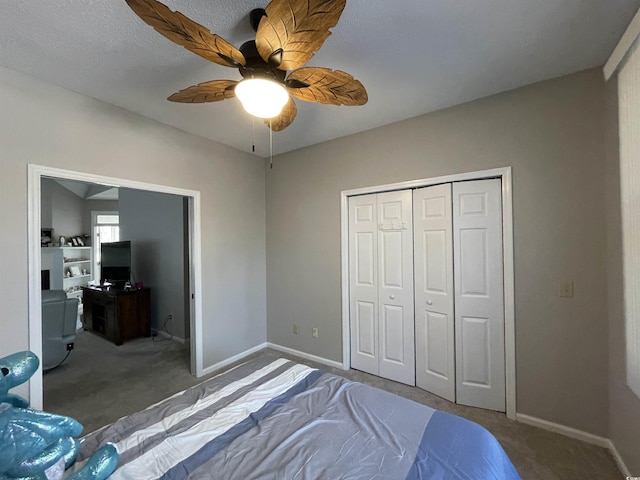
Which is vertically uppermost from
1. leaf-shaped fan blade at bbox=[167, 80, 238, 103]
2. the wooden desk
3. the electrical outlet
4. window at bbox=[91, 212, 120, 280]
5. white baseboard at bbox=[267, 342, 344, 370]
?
leaf-shaped fan blade at bbox=[167, 80, 238, 103]

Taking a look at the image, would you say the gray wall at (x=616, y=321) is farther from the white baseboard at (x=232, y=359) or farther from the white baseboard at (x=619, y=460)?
the white baseboard at (x=232, y=359)

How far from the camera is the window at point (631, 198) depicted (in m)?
1.33

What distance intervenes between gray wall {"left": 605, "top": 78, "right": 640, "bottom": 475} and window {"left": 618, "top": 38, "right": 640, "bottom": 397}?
0.41 ft

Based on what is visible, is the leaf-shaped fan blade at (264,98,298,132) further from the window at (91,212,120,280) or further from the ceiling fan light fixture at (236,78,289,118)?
the window at (91,212,120,280)

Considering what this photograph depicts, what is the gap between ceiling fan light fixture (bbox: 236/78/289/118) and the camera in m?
1.25

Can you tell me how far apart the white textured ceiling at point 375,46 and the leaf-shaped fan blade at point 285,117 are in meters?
0.36

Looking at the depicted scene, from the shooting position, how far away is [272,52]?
3.94 feet

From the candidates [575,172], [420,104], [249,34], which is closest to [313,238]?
[420,104]

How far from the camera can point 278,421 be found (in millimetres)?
1241

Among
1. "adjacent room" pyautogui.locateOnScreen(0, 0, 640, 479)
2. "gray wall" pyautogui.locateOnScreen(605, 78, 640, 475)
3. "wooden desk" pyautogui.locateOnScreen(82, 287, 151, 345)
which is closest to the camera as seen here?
"adjacent room" pyautogui.locateOnScreen(0, 0, 640, 479)

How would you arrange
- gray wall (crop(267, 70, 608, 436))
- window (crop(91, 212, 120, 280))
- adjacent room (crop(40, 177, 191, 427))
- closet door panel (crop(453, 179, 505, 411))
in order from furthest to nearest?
window (crop(91, 212, 120, 280)) < adjacent room (crop(40, 177, 191, 427)) < closet door panel (crop(453, 179, 505, 411)) < gray wall (crop(267, 70, 608, 436))

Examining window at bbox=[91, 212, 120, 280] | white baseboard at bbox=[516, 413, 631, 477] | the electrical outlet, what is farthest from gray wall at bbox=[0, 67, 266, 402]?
window at bbox=[91, 212, 120, 280]

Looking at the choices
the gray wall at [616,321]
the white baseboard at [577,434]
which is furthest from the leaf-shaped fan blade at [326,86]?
the white baseboard at [577,434]

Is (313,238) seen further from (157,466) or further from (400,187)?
(157,466)
